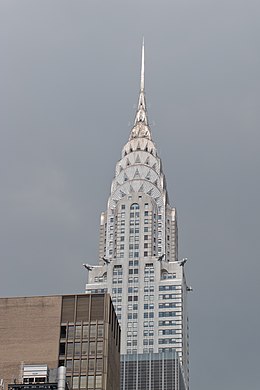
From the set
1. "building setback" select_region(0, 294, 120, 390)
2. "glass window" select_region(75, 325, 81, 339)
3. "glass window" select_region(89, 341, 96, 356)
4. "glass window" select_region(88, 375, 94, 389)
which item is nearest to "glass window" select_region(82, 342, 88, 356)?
"building setback" select_region(0, 294, 120, 390)

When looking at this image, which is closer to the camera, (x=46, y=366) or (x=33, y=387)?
(x=33, y=387)

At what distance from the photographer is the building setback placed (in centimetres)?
16000

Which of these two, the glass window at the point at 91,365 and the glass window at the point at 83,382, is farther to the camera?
the glass window at the point at 91,365

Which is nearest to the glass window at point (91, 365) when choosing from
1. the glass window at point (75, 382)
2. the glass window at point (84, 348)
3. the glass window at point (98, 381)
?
the glass window at point (98, 381)

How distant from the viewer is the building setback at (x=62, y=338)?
6299 inches

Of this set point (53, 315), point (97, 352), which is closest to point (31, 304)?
point (53, 315)

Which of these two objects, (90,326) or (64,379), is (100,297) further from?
(64,379)

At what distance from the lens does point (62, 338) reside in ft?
536

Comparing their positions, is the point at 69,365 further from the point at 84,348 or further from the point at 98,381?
the point at 98,381

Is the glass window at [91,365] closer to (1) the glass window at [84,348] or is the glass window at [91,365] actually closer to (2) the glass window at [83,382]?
(2) the glass window at [83,382]

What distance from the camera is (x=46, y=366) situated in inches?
6255

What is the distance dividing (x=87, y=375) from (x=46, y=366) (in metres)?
7.10

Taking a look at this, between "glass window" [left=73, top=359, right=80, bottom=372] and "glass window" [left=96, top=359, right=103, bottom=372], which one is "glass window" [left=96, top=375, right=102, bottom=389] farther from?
"glass window" [left=73, top=359, right=80, bottom=372]

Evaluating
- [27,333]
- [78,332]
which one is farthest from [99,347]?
[27,333]
